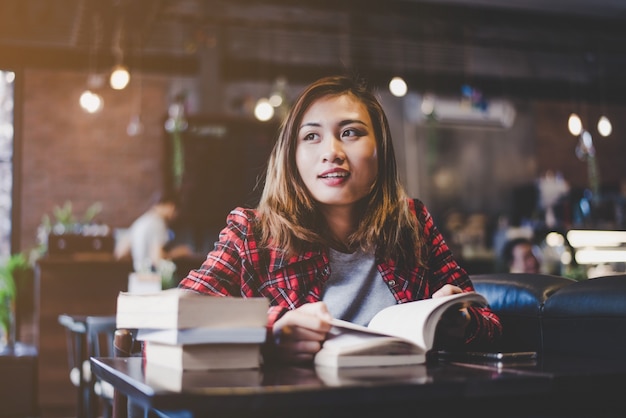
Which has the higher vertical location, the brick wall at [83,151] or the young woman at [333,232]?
the brick wall at [83,151]

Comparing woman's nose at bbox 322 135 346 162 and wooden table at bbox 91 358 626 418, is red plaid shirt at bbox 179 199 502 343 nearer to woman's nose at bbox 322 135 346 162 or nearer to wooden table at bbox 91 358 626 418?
woman's nose at bbox 322 135 346 162

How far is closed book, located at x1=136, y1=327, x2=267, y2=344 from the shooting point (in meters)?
0.99

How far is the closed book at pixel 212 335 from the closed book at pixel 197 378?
1.6 inches

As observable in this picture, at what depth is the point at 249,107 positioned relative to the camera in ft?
27.6

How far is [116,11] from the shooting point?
242 inches

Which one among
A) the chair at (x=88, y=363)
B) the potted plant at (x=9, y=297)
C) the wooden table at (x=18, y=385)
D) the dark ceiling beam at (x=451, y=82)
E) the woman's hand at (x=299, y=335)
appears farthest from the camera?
the dark ceiling beam at (x=451, y=82)

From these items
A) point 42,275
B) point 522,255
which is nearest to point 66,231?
point 42,275

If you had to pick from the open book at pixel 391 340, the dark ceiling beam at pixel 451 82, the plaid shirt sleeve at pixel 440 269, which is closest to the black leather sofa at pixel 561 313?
the plaid shirt sleeve at pixel 440 269

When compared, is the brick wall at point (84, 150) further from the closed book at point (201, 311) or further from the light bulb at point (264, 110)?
the closed book at point (201, 311)

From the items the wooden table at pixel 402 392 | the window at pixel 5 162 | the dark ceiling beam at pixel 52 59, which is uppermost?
the dark ceiling beam at pixel 52 59

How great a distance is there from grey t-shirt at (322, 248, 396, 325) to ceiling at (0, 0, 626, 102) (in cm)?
489

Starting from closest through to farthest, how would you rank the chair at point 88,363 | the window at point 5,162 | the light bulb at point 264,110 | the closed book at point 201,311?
the closed book at point 201,311, the chair at point 88,363, the light bulb at point 264,110, the window at point 5,162

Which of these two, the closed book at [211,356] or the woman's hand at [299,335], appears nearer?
the closed book at [211,356]

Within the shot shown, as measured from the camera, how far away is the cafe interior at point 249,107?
740 centimetres
